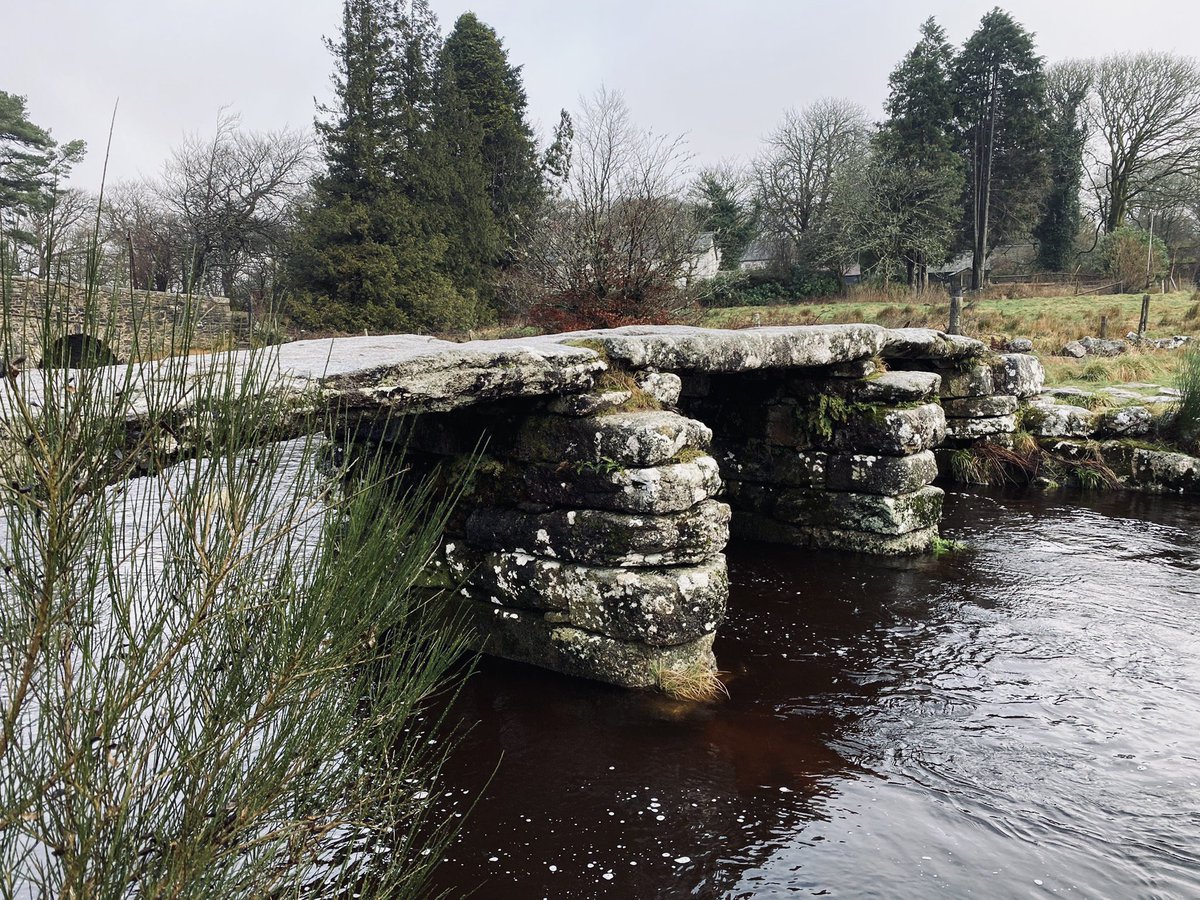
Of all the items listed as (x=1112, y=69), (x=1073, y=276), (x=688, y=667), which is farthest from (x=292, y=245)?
(x=1112, y=69)

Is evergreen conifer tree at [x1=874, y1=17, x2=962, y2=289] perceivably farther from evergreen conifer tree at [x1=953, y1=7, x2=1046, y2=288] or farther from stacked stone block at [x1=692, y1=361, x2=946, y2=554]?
stacked stone block at [x1=692, y1=361, x2=946, y2=554]

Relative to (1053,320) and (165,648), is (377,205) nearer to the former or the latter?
(1053,320)

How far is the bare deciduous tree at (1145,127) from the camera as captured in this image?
105ft

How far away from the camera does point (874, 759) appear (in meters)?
3.75

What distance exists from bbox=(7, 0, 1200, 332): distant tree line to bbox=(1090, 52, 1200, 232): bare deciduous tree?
8cm

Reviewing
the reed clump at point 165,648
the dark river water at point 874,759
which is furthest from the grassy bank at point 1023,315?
the reed clump at point 165,648

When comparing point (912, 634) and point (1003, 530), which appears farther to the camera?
point (1003, 530)

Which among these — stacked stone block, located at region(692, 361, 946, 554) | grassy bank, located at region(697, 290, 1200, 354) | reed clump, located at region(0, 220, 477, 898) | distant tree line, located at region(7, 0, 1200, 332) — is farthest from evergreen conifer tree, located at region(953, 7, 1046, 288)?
reed clump, located at region(0, 220, 477, 898)

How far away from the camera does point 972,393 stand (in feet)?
27.8

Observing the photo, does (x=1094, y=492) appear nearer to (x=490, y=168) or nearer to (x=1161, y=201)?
(x=490, y=168)

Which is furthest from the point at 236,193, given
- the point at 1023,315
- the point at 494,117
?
the point at 1023,315

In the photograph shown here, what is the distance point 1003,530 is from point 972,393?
175 cm

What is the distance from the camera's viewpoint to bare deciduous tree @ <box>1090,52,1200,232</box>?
105 feet

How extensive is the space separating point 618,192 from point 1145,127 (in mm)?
29965
